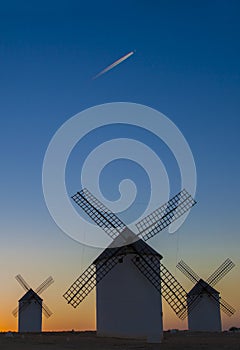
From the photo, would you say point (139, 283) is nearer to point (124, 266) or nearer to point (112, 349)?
Result: point (124, 266)

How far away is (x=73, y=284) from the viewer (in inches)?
1340

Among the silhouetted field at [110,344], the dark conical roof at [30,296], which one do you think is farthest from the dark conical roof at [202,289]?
the silhouetted field at [110,344]

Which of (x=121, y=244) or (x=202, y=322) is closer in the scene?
(x=121, y=244)

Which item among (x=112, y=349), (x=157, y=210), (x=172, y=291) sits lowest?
(x=112, y=349)

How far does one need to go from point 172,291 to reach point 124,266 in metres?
3.64

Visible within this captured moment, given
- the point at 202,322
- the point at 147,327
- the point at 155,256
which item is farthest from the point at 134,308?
the point at 202,322

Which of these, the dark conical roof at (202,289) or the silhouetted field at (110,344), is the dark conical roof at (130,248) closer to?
the silhouetted field at (110,344)

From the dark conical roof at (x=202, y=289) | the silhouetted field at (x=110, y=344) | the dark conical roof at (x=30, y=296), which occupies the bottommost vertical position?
the silhouetted field at (x=110, y=344)

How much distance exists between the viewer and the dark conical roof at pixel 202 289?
49.3 metres

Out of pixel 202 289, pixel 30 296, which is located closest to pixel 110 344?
pixel 202 289

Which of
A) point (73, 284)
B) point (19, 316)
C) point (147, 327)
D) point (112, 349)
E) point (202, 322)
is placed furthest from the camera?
point (19, 316)

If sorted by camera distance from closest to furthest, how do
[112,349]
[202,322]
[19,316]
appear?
[112,349]
[202,322]
[19,316]

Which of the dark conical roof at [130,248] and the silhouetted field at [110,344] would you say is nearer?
the silhouetted field at [110,344]

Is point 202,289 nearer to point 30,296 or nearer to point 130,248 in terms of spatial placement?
point 30,296
